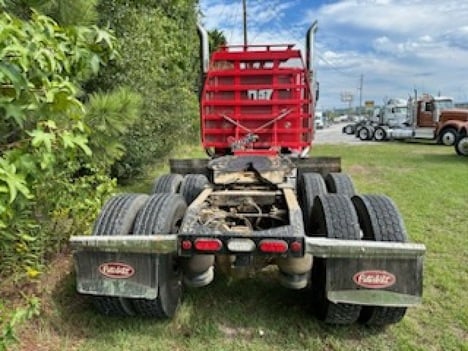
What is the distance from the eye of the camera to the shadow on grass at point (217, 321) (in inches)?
115

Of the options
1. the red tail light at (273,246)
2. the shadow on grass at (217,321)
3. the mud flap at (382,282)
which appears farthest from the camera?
the shadow on grass at (217,321)

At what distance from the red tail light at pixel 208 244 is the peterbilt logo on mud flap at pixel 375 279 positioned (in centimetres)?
85

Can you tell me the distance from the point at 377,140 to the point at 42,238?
21146 millimetres

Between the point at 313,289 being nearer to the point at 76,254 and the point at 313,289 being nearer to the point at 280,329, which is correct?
the point at 280,329

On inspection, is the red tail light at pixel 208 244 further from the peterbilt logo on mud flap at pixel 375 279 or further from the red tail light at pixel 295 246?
the peterbilt logo on mud flap at pixel 375 279

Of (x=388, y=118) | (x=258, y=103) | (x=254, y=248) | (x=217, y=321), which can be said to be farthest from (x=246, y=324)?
(x=388, y=118)

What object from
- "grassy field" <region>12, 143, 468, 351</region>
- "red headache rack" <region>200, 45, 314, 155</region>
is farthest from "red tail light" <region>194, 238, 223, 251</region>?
"red headache rack" <region>200, 45, 314, 155</region>

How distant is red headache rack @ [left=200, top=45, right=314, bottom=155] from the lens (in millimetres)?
5594

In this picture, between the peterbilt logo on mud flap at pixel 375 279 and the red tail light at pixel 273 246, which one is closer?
the red tail light at pixel 273 246

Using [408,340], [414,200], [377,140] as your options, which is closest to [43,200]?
[408,340]

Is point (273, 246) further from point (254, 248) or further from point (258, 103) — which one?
point (258, 103)

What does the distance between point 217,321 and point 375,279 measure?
1140 millimetres

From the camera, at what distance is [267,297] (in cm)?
345

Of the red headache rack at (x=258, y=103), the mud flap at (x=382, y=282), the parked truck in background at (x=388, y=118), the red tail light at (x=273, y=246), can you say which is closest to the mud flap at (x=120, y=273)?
the red tail light at (x=273, y=246)
